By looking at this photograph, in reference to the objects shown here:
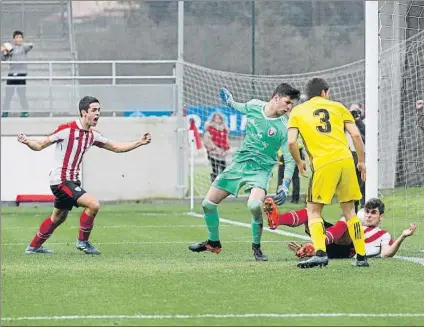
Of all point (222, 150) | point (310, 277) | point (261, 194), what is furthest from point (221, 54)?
point (310, 277)

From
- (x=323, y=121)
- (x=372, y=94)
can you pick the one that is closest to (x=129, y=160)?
(x=372, y=94)

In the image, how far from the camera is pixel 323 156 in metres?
11.4

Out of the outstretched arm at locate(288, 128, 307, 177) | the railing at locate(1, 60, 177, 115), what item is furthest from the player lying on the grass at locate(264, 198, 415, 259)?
the railing at locate(1, 60, 177, 115)

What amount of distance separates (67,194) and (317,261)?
3.57 m

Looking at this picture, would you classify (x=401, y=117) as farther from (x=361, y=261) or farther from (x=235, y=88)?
(x=235, y=88)

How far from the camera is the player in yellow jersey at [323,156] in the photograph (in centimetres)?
1135

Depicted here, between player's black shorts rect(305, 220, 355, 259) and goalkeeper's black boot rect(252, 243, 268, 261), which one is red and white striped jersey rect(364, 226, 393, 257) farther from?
goalkeeper's black boot rect(252, 243, 268, 261)

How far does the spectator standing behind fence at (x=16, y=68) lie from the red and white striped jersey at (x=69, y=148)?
12.1 m

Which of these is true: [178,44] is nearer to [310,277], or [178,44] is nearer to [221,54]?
[221,54]

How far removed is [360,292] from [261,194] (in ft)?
10.7

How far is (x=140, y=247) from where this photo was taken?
48.6ft

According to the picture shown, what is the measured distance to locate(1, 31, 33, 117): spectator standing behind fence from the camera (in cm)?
2591

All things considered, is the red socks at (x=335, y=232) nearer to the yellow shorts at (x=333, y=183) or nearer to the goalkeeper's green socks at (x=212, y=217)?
the yellow shorts at (x=333, y=183)

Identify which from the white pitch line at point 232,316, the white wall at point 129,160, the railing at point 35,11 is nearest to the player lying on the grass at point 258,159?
the white pitch line at point 232,316
